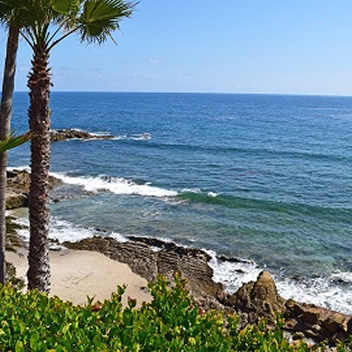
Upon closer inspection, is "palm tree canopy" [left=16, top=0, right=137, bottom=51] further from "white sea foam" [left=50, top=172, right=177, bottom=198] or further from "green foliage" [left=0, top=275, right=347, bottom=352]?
"white sea foam" [left=50, top=172, right=177, bottom=198]

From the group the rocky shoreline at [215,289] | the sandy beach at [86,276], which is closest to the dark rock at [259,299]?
the rocky shoreline at [215,289]

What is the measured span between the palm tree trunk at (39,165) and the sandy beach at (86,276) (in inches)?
238

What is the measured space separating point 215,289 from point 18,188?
1930 centimetres

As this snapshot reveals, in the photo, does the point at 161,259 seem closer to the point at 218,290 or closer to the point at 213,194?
the point at 218,290

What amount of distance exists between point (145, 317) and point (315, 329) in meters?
11.6

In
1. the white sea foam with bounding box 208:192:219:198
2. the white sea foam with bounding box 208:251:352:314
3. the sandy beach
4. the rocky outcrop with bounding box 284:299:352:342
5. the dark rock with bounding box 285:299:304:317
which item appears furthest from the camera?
the white sea foam with bounding box 208:192:219:198

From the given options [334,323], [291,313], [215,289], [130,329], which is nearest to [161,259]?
[215,289]

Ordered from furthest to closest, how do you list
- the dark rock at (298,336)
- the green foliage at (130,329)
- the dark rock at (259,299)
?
the dark rock at (259,299) → the dark rock at (298,336) → the green foliage at (130,329)

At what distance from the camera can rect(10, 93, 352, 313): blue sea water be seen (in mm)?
21891

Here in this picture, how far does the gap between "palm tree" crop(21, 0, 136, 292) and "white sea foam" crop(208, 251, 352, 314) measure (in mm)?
10225

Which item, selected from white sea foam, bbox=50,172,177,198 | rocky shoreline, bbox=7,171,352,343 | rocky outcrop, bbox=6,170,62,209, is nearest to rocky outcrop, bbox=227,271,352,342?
rocky shoreline, bbox=7,171,352,343

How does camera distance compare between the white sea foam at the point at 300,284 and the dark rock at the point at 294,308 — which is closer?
the dark rock at the point at 294,308

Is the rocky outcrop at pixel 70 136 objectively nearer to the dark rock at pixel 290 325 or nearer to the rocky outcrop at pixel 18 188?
the rocky outcrop at pixel 18 188

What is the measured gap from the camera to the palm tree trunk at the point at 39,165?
10461 millimetres
